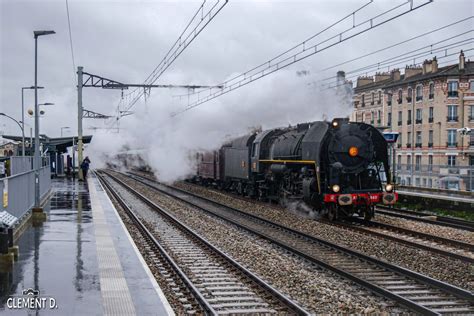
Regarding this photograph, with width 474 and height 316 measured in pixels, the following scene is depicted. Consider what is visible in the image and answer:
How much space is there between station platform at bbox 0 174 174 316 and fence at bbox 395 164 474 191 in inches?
578

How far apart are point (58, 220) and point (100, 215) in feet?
5.32

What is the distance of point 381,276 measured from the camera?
9.54 m

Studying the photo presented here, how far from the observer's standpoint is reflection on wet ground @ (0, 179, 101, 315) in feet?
23.6

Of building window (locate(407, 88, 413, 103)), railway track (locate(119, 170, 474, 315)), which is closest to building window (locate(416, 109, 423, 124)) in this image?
building window (locate(407, 88, 413, 103))

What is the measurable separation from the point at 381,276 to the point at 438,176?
17.0 m

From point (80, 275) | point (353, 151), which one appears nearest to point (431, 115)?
point (353, 151)

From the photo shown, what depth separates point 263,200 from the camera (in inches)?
924

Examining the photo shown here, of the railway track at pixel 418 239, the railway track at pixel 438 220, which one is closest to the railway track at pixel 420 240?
the railway track at pixel 418 239

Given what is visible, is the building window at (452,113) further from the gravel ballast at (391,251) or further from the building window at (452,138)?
the gravel ballast at (391,251)

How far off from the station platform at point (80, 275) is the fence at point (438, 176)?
14690 millimetres

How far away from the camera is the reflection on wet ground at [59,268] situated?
7180mm

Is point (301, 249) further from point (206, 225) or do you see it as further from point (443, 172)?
point (443, 172)

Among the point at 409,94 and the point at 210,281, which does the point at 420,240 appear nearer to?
the point at 210,281

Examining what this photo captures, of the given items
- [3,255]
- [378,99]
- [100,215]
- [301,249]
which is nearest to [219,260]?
[301,249]
